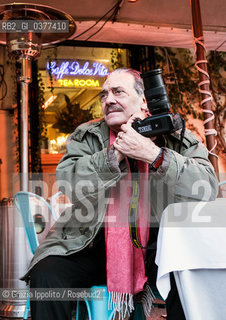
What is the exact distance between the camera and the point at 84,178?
1.36 m

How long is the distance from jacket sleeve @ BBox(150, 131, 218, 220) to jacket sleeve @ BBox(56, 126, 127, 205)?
18 centimetres

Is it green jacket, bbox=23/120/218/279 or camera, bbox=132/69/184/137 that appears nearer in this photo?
camera, bbox=132/69/184/137

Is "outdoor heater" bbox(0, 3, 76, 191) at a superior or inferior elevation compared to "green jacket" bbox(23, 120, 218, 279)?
superior

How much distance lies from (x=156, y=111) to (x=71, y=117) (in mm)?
4091

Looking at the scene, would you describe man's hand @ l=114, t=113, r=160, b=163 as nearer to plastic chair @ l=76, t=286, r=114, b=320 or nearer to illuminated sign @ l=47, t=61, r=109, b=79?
plastic chair @ l=76, t=286, r=114, b=320

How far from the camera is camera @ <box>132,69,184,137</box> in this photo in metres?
1.19

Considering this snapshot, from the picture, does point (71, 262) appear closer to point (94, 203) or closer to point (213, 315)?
point (94, 203)

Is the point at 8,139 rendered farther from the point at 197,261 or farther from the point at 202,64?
the point at 197,261

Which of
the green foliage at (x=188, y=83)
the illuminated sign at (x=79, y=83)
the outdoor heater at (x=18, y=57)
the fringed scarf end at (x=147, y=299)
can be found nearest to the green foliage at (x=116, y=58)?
the illuminated sign at (x=79, y=83)

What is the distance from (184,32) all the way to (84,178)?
255 centimetres

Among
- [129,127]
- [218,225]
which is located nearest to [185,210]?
[218,225]

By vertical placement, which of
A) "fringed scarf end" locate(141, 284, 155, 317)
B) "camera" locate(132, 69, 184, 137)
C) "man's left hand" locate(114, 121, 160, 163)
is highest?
"camera" locate(132, 69, 184, 137)

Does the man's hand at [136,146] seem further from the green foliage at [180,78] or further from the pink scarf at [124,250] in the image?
the green foliage at [180,78]

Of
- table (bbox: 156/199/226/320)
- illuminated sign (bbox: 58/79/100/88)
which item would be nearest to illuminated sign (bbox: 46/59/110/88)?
illuminated sign (bbox: 58/79/100/88)
